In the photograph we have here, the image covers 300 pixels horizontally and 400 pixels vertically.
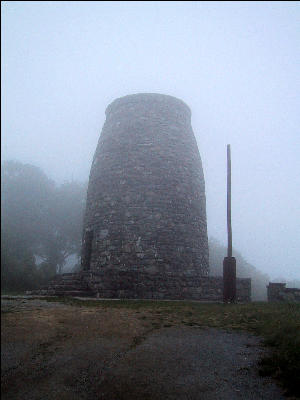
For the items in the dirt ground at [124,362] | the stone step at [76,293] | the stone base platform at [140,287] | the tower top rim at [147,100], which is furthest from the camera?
the tower top rim at [147,100]

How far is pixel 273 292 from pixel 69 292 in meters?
8.38

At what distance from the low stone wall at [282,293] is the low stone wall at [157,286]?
1.44 m

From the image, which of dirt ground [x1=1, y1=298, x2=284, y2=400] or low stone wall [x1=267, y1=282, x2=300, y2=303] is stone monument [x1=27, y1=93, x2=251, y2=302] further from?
dirt ground [x1=1, y1=298, x2=284, y2=400]

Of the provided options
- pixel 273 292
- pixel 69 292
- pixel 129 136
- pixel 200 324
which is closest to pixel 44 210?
pixel 129 136

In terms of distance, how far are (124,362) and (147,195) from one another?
1091 cm

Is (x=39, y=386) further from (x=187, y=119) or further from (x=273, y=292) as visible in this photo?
(x=187, y=119)

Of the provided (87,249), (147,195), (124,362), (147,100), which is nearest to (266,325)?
(124,362)

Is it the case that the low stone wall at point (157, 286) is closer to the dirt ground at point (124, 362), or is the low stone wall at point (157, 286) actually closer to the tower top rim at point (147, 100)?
the dirt ground at point (124, 362)

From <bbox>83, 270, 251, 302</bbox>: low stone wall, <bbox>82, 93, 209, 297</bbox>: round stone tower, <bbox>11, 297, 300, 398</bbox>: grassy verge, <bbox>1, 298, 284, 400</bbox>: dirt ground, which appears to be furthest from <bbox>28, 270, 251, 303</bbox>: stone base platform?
<bbox>1, 298, 284, 400</bbox>: dirt ground

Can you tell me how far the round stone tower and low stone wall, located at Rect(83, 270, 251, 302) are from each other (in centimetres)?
115

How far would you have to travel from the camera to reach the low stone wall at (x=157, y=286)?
12.2 metres

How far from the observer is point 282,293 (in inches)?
546

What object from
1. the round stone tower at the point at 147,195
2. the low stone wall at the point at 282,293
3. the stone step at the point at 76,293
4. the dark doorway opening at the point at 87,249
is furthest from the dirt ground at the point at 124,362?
the dark doorway opening at the point at 87,249

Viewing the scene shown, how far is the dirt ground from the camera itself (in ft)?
12.0
